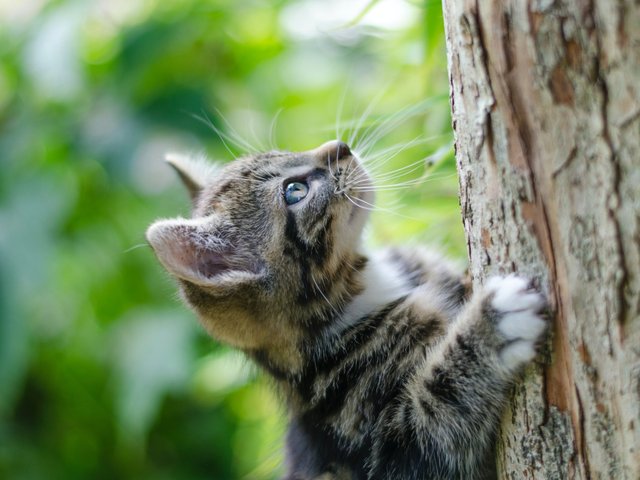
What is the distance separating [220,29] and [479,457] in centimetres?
301

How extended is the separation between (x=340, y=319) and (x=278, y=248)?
0.28 metres

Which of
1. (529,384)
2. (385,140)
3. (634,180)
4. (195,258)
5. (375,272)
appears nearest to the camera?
(634,180)

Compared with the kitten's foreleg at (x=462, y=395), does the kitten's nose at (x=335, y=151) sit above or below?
above

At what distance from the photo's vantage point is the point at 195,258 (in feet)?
7.23

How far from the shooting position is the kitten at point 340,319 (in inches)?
71.9

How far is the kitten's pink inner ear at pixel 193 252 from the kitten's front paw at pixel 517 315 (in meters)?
0.84

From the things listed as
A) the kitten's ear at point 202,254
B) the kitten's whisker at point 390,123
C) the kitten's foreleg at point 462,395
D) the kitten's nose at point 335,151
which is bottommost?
the kitten's foreleg at point 462,395

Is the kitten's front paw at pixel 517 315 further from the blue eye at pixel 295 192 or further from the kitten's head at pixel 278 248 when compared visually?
the blue eye at pixel 295 192

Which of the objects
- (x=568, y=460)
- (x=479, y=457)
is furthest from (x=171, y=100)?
(x=568, y=460)

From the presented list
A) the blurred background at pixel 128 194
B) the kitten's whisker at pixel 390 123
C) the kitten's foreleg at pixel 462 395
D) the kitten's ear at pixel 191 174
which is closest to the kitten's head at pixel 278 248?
the kitten's whisker at pixel 390 123

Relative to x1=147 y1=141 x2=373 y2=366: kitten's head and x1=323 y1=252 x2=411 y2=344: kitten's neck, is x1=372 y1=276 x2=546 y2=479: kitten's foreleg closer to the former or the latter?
x1=323 y1=252 x2=411 y2=344: kitten's neck

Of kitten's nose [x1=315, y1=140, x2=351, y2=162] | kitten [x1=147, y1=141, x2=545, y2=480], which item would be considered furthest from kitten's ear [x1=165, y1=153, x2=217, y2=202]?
kitten's nose [x1=315, y1=140, x2=351, y2=162]

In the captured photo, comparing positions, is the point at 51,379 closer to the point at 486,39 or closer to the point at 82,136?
the point at 82,136

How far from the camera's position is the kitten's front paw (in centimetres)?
151
